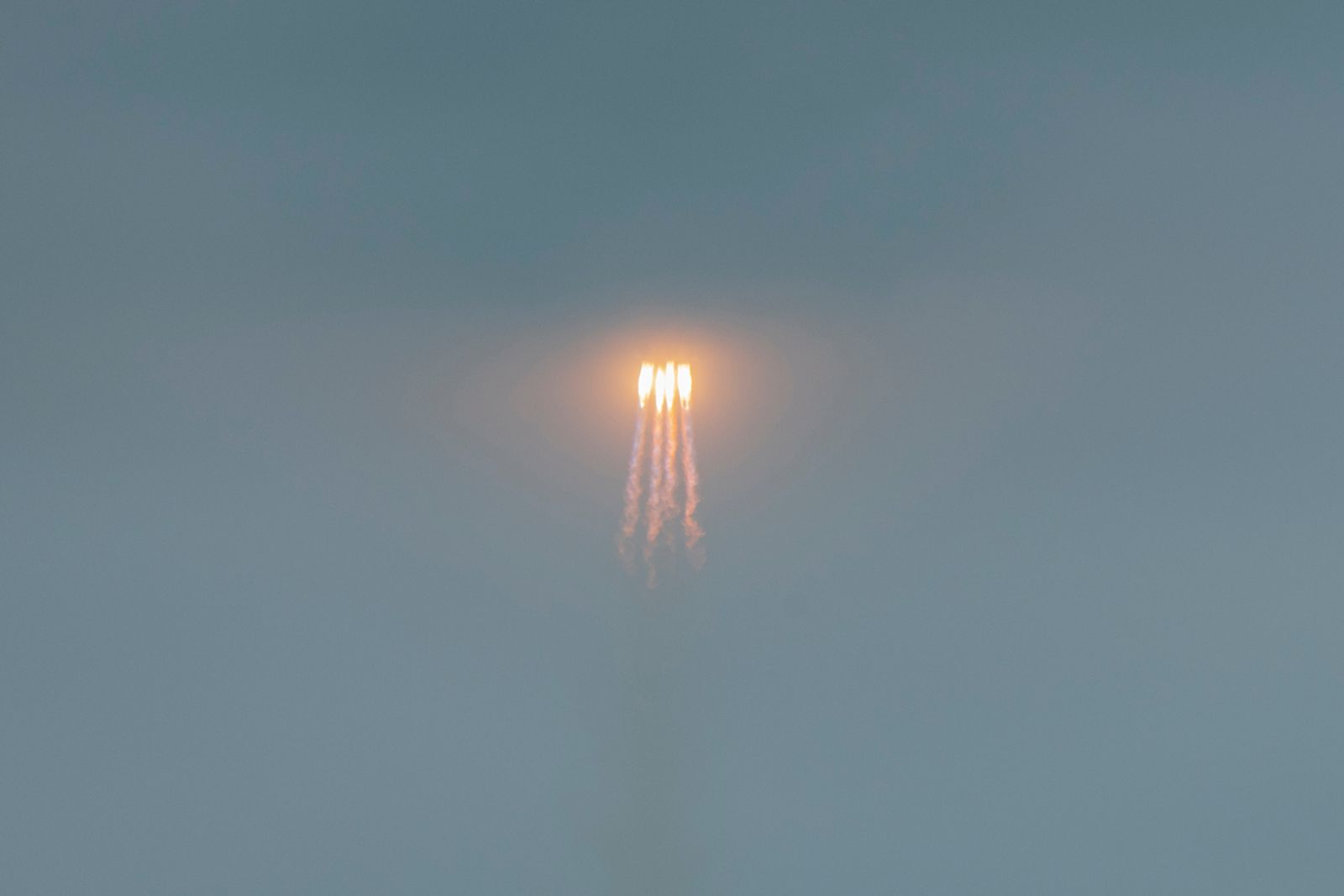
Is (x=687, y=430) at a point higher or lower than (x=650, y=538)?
higher
